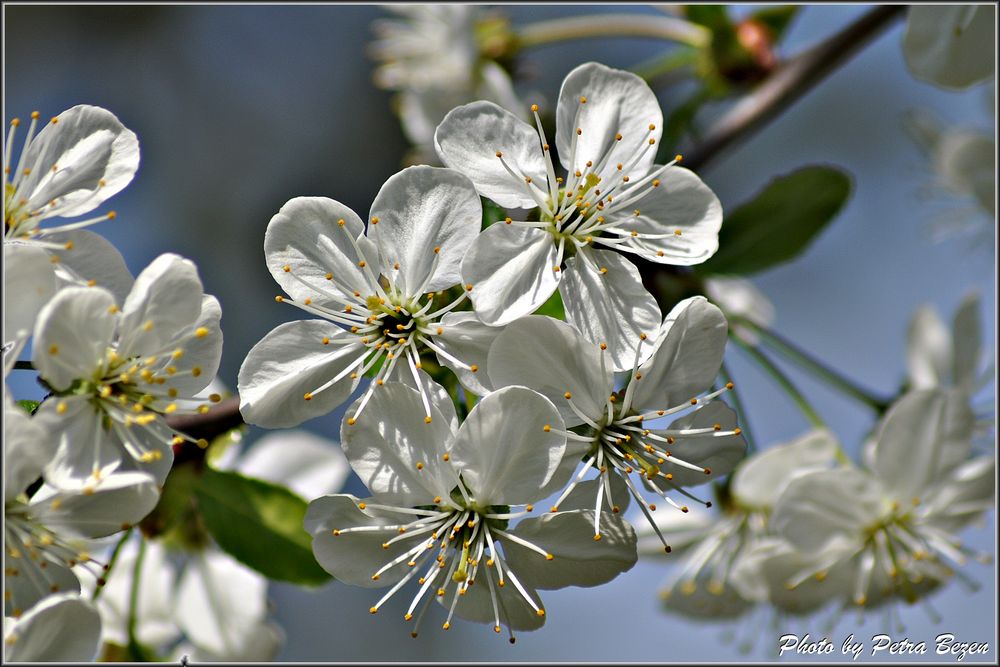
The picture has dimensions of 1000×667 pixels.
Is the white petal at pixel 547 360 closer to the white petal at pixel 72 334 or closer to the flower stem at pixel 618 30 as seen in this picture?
the white petal at pixel 72 334

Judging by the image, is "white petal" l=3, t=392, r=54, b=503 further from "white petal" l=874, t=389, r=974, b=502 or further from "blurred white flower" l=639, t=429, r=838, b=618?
"white petal" l=874, t=389, r=974, b=502

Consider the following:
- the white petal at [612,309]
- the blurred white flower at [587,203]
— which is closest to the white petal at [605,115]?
the blurred white flower at [587,203]

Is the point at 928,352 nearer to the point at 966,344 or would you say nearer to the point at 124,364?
the point at 966,344

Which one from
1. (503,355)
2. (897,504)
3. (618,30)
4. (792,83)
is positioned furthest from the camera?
(618,30)

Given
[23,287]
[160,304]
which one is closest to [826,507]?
[160,304]

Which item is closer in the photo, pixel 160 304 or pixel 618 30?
pixel 160 304

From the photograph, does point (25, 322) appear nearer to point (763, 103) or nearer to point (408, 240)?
point (408, 240)

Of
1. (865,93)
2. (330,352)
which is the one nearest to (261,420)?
(330,352)
